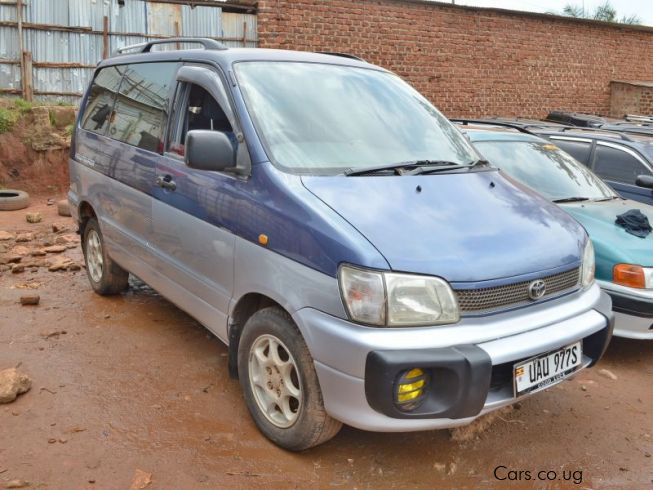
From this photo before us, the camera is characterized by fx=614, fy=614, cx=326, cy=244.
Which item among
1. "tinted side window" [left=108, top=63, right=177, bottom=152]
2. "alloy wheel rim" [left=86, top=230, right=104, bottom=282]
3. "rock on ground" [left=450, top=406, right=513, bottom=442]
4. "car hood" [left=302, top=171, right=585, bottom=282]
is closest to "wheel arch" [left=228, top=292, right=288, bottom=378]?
"car hood" [left=302, top=171, right=585, bottom=282]

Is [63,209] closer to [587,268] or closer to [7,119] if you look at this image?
[7,119]

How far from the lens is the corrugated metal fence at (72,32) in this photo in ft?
33.5

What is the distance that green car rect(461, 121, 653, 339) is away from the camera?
4.20 meters

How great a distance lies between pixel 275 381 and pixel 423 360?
905mm

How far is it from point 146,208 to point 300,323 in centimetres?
185

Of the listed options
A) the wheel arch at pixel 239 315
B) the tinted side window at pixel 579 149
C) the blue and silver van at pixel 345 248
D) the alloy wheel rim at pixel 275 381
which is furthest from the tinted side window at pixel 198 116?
the tinted side window at pixel 579 149

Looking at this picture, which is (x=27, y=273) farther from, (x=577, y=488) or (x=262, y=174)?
(x=577, y=488)

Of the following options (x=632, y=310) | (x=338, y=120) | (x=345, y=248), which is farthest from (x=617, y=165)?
(x=345, y=248)

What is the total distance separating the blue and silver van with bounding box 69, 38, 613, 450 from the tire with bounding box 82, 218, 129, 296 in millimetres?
921

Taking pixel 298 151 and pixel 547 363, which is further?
pixel 298 151

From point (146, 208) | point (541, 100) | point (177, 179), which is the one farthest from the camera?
point (541, 100)

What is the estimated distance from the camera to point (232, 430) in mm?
3270

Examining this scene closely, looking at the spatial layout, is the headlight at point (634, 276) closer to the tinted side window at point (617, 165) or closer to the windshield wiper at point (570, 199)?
the windshield wiper at point (570, 199)

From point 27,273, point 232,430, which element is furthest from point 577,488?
point 27,273
